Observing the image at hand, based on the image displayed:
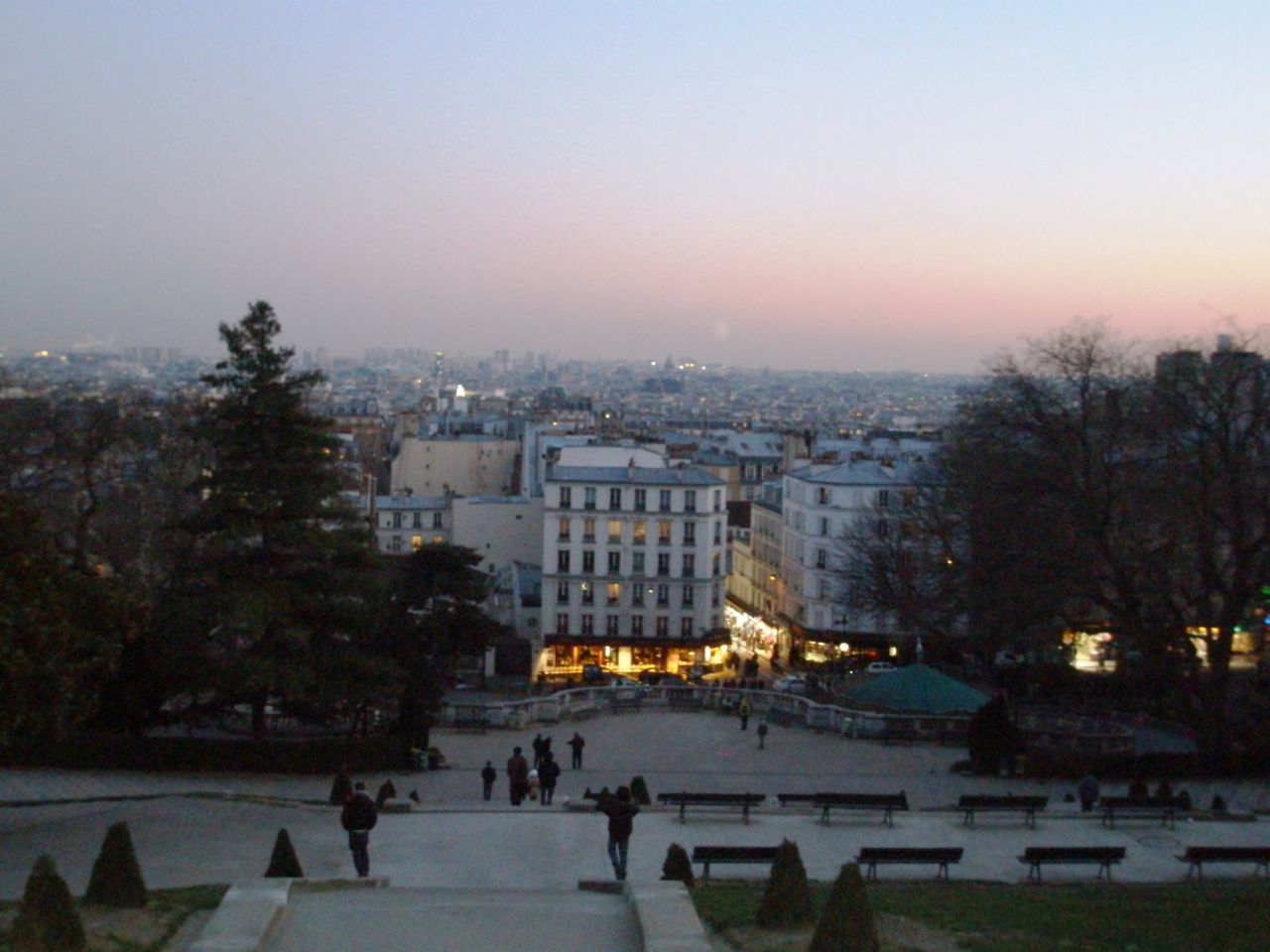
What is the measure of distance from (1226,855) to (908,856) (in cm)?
442

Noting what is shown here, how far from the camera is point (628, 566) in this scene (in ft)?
197

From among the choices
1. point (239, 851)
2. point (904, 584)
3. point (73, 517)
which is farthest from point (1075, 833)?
point (73, 517)

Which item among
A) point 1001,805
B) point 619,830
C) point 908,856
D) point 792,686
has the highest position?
point 619,830

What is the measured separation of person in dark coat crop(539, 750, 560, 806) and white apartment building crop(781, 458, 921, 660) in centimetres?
3626

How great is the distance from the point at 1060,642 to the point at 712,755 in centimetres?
1228

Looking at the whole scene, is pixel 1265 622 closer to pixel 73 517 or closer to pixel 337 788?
pixel 337 788

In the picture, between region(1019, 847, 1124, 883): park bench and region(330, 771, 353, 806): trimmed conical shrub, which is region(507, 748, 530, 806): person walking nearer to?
region(330, 771, 353, 806): trimmed conical shrub

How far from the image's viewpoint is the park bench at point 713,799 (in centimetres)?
2384

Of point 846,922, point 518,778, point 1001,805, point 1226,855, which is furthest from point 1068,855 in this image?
point 518,778

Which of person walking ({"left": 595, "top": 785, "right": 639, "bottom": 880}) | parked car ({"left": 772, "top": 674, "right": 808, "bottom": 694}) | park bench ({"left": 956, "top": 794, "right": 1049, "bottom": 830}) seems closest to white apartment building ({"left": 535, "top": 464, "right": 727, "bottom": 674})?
parked car ({"left": 772, "top": 674, "right": 808, "bottom": 694})

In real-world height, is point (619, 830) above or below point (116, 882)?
below

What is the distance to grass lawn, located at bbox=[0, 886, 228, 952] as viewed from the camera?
13211mm

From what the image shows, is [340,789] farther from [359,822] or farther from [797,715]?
[797,715]

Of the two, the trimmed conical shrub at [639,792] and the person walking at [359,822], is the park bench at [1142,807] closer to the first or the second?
the trimmed conical shrub at [639,792]
